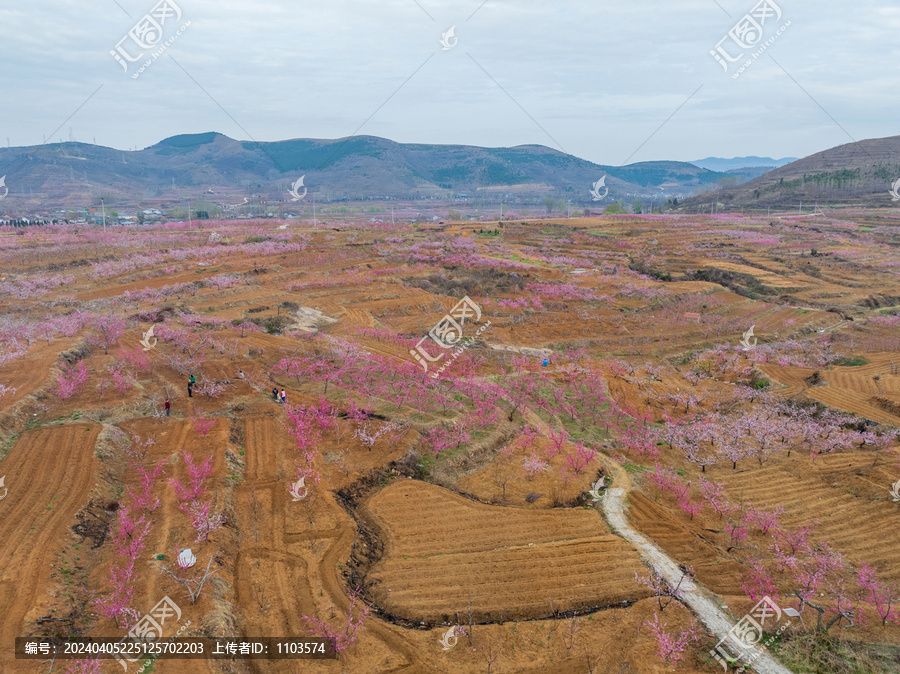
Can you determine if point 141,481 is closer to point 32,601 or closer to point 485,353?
point 32,601

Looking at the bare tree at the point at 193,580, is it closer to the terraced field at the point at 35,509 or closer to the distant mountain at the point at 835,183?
the terraced field at the point at 35,509

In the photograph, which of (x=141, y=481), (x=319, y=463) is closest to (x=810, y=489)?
(x=319, y=463)

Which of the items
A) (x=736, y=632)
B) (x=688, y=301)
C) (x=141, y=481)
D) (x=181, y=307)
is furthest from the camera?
(x=688, y=301)

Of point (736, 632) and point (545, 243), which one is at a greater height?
point (545, 243)

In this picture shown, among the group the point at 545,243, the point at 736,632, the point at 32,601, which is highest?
Answer: the point at 545,243

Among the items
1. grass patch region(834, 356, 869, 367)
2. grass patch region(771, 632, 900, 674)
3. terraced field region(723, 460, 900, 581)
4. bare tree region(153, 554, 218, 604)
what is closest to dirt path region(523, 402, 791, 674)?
grass patch region(771, 632, 900, 674)

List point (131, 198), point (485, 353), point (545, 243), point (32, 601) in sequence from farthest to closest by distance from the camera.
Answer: point (131, 198)
point (545, 243)
point (485, 353)
point (32, 601)

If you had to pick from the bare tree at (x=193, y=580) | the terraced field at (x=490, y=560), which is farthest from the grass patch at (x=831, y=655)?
the bare tree at (x=193, y=580)
